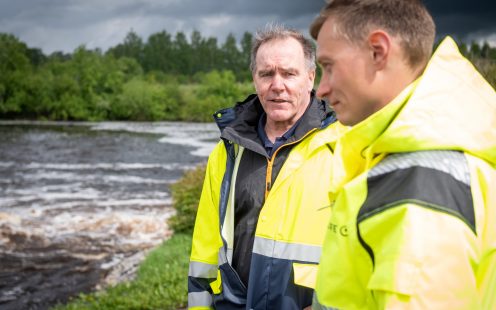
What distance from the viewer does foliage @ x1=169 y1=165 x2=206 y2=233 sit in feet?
39.7

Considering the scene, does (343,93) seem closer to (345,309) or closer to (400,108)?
(400,108)

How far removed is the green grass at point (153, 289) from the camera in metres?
8.03

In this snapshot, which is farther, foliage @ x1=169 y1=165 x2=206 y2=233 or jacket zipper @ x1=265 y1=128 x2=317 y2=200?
foliage @ x1=169 y1=165 x2=206 y2=233

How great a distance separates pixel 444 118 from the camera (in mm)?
1440

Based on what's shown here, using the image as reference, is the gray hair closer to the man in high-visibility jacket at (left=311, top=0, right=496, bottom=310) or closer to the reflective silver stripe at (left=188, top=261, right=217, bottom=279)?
the reflective silver stripe at (left=188, top=261, right=217, bottom=279)

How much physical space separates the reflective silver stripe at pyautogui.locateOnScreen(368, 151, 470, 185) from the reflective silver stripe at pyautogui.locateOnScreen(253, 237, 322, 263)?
56.2 inches

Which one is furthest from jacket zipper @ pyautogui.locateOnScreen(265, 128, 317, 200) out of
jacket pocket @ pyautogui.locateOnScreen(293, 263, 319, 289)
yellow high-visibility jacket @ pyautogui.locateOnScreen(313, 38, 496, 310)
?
yellow high-visibility jacket @ pyautogui.locateOnScreen(313, 38, 496, 310)

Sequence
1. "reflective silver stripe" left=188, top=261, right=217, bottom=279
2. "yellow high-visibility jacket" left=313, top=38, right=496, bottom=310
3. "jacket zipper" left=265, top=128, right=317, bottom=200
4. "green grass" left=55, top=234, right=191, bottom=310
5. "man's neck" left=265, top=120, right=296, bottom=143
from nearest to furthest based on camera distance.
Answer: "yellow high-visibility jacket" left=313, top=38, right=496, bottom=310 → "jacket zipper" left=265, top=128, right=317, bottom=200 → "reflective silver stripe" left=188, top=261, right=217, bottom=279 → "man's neck" left=265, top=120, right=296, bottom=143 → "green grass" left=55, top=234, right=191, bottom=310

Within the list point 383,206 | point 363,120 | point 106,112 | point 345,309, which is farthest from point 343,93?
point 106,112

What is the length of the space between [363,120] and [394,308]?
1.96ft

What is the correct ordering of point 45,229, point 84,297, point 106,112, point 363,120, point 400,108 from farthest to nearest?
point 106,112 < point 45,229 < point 84,297 < point 363,120 < point 400,108

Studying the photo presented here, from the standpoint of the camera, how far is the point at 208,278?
3.26 metres

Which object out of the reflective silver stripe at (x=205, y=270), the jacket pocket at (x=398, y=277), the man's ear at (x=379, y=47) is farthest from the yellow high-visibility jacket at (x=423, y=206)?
the reflective silver stripe at (x=205, y=270)

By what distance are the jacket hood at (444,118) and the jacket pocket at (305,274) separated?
1374mm
